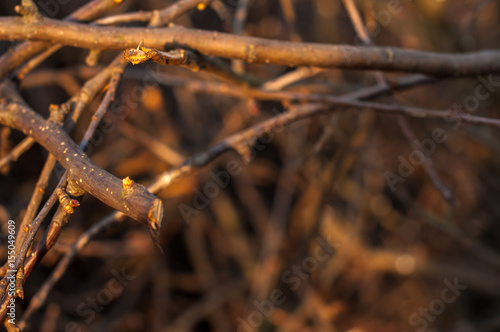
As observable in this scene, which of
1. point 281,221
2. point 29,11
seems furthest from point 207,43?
point 281,221

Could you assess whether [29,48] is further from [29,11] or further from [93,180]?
[93,180]

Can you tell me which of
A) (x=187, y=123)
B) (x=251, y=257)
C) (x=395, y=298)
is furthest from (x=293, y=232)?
(x=187, y=123)

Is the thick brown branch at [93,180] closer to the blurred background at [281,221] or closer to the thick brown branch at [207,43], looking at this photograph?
the thick brown branch at [207,43]

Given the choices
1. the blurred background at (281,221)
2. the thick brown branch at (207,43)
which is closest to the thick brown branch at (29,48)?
the thick brown branch at (207,43)

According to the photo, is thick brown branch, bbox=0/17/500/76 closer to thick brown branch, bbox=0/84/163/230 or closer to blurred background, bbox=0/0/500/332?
thick brown branch, bbox=0/84/163/230

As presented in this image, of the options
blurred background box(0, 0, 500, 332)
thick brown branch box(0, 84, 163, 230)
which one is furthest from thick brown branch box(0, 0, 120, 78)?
blurred background box(0, 0, 500, 332)

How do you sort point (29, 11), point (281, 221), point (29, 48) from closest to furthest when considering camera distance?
point (29, 11) → point (29, 48) → point (281, 221)

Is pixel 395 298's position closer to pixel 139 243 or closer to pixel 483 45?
pixel 139 243
